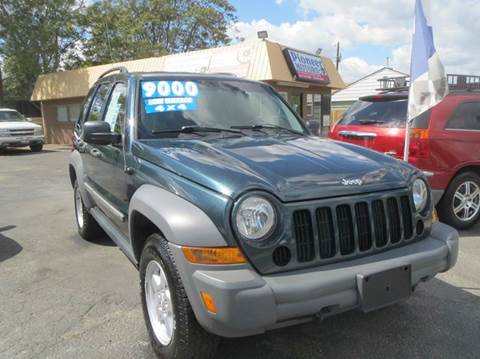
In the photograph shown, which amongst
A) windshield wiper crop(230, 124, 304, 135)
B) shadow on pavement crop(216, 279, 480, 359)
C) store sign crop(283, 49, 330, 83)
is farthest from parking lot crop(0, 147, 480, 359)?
store sign crop(283, 49, 330, 83)

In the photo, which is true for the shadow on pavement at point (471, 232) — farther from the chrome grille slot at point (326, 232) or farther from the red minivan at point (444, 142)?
the chrome grille slot at point (326, 232)

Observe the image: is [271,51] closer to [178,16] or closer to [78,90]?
[78,90]

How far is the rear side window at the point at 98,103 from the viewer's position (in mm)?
4547

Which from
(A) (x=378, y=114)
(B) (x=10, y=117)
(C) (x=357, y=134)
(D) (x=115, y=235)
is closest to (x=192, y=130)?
(D) (x=115, y=235)

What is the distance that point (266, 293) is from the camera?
219 cm

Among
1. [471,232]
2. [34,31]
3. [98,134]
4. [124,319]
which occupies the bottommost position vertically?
[471,232]

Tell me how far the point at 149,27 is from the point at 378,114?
26345 mm

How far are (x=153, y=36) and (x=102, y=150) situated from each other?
27600 mm

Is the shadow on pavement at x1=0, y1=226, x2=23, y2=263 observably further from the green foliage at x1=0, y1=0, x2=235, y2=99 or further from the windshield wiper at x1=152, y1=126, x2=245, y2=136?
the green foliage at x1=0, y1=0, x2=235, y2=99

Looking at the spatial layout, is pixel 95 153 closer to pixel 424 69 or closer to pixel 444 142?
pixel 424 69

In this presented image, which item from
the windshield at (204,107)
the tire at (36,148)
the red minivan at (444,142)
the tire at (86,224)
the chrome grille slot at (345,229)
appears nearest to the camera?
the chrome grille slot at (345,229)

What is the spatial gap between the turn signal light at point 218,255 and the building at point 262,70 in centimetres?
1065

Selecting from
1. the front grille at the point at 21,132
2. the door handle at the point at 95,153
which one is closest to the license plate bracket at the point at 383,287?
the door handle at the point at 95,153

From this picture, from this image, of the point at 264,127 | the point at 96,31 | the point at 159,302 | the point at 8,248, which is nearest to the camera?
the point at 159,302
